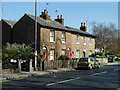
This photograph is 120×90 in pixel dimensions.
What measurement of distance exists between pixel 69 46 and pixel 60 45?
8.49 ft

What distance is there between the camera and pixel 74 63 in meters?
28.0

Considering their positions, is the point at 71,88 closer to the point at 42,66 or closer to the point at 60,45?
the point at 42,66

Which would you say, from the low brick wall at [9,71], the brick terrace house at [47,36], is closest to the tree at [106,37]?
the brick terrace house at [47,36]

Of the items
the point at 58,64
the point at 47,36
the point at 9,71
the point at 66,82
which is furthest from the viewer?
the point at 47,36

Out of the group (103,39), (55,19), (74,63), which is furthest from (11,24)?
(103,39)

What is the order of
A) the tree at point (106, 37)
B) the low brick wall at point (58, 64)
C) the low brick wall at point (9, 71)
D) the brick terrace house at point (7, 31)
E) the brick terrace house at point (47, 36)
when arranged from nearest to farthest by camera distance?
1. the low brick wall at point (9, 71)
2. the low brick wall at point (58, 64)
3. the brick terrace house at point (47, 36)
4. the brick terrace house at point (7, 31)
5. the tree at point (106, 37)

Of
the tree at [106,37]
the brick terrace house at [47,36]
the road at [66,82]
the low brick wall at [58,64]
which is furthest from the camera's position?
the tree at [106,37]

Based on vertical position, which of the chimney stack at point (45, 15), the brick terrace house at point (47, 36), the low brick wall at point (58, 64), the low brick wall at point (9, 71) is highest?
the chimney stack at point (45, 15)

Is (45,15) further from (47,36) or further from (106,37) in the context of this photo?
(106,37)

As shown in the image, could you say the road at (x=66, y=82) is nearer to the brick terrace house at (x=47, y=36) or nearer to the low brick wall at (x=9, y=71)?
the low brick wall at (x=9, y=71)

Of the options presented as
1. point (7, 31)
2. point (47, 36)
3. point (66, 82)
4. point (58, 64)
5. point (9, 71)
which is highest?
point (7, 31)

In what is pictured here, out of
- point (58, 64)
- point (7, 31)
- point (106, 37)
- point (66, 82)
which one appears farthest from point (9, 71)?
point (106, 37)

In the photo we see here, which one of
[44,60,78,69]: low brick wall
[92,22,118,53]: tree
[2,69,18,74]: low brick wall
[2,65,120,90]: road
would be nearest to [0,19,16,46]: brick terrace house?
[44,60,78,69]: low brick wall

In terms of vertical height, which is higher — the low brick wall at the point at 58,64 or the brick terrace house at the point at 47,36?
the brick terrace house at the point at 47,36
